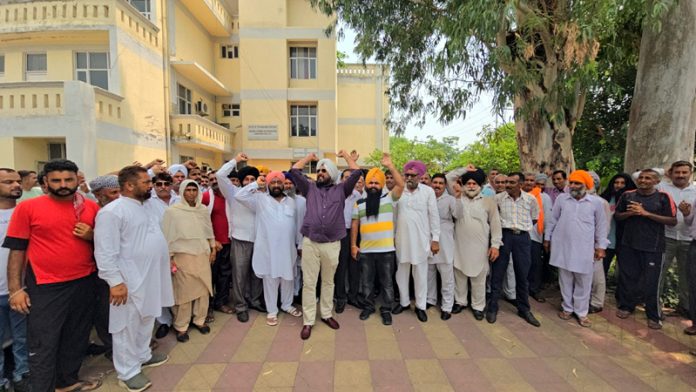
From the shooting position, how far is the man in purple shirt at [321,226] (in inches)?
158

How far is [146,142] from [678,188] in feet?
42.6

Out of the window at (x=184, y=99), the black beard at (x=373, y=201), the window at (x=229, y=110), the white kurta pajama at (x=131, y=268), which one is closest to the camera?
the white kurta pajama at (x=131, y=268)

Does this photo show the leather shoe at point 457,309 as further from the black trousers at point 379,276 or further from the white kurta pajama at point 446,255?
the black trousers at point 379,276

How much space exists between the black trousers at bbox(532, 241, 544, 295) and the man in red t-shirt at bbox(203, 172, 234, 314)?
4.23 meters

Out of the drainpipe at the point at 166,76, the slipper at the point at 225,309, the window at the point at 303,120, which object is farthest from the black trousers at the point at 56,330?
the window at the point at 303,120

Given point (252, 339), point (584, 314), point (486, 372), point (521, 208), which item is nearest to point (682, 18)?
point (521, 208)

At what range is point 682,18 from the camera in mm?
5625

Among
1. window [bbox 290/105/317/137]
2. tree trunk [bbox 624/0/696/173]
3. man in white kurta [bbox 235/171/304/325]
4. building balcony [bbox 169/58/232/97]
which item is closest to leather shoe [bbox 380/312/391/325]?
man in white kurta [bbox 235/171/304/325]

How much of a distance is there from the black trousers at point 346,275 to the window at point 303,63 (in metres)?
14.2

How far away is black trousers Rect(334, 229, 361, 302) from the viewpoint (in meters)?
4.71

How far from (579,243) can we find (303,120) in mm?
14956

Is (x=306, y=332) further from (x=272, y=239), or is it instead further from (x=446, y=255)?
(x=446, y=255)

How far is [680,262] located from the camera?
4.45 m

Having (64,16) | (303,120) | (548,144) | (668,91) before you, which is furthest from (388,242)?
(303,120)
